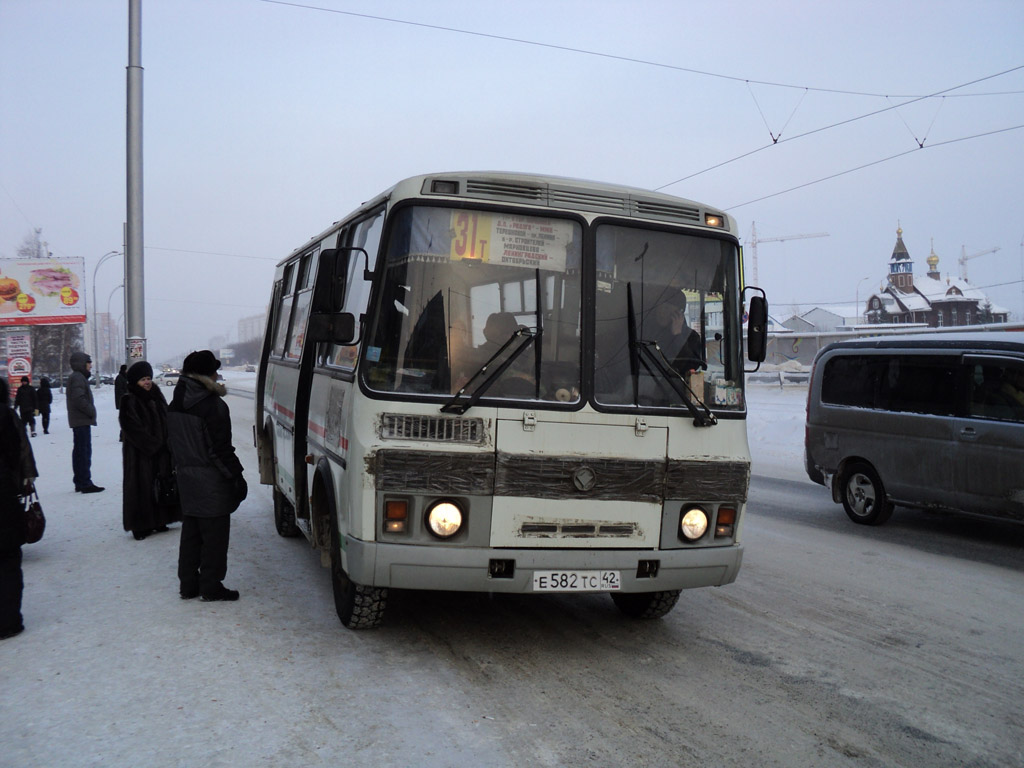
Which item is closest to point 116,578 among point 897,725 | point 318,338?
point 318,338

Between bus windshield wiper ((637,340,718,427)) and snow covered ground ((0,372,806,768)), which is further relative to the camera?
bus windshield wiper ((637,340,718,427))

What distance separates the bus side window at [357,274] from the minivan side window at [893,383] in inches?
263

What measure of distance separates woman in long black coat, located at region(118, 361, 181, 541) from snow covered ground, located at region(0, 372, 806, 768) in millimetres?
572

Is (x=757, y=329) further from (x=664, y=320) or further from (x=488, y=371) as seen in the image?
(x=488, y=371)

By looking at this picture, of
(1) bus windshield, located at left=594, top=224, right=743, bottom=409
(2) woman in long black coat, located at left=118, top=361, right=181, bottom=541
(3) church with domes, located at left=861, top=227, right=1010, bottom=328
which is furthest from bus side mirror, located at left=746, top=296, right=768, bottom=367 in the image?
(3) church with domes, located at left=861, top=227, right=1010, bottom=328

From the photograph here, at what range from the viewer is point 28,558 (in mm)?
8039

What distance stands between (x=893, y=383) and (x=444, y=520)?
23.2 feet

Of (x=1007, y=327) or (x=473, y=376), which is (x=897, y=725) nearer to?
(x=473, y=376)

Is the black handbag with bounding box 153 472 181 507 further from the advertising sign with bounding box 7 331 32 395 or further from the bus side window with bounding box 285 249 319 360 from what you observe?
the advertising sign with bounding box 7 331 32 395

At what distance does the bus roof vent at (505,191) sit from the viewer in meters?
5.37

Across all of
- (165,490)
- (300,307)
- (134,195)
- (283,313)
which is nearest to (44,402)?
(134,195)

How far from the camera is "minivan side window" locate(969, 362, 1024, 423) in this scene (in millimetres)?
8938

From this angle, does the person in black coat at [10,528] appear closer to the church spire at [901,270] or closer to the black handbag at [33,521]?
the black handbag at [33,521]

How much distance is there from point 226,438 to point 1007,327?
2276cm
